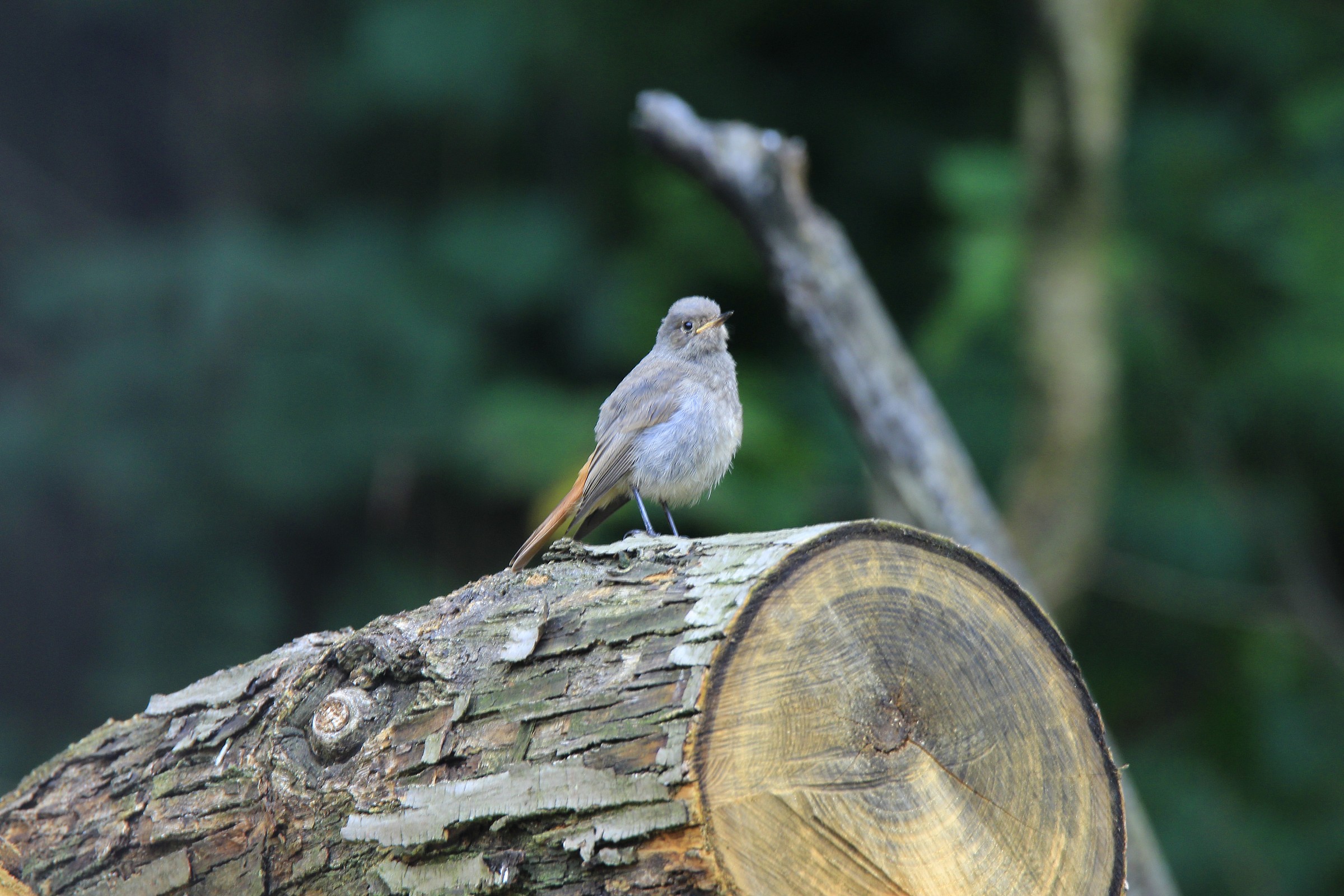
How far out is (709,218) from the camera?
6.60m

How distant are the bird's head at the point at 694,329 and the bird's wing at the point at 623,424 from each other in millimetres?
188

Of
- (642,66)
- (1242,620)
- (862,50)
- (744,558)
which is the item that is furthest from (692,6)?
(744,558)

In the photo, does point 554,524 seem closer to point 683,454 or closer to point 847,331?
point 683,454

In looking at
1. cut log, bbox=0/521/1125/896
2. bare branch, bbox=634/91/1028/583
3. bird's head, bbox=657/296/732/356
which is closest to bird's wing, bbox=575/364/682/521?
bird's head, bbox=657/296/732/356

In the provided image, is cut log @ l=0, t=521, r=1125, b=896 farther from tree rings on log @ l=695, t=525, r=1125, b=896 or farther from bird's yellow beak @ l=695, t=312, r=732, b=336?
bird's yellow beak @ l=695, t=312, r=732, b=336

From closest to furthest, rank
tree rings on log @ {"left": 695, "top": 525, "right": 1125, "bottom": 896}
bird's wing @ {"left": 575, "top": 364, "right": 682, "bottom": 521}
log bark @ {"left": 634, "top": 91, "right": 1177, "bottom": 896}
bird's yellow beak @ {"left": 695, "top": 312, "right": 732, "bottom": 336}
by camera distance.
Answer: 1. tree rings on log @ {"left": 695, "top": 525, "right": 1125, "bottom": 896}
2. bird's wing @ {"left": 575, "top": 364, "right": 682, "bottom": 521}
3. bird's yellow beak @ {"left": 695, "top": 312, "right": 732, "bottom": 336}
4. log bark @ {"left": 634, "top": 91, "right": 1177, "bottom": 896}

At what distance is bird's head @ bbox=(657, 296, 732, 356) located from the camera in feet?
12.4

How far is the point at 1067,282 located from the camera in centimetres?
514

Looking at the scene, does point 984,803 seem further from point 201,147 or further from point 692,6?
point 201,147

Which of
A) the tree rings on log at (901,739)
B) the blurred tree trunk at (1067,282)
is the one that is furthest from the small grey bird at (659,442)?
the blurred tree trunk at (1067,282)

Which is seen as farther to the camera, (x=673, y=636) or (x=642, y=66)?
(x=642, y=66)

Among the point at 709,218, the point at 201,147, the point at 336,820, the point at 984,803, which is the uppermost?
the point at 201,147

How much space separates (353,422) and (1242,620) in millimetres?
4780

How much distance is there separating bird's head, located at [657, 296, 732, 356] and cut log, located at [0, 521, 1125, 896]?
1.48 metres
